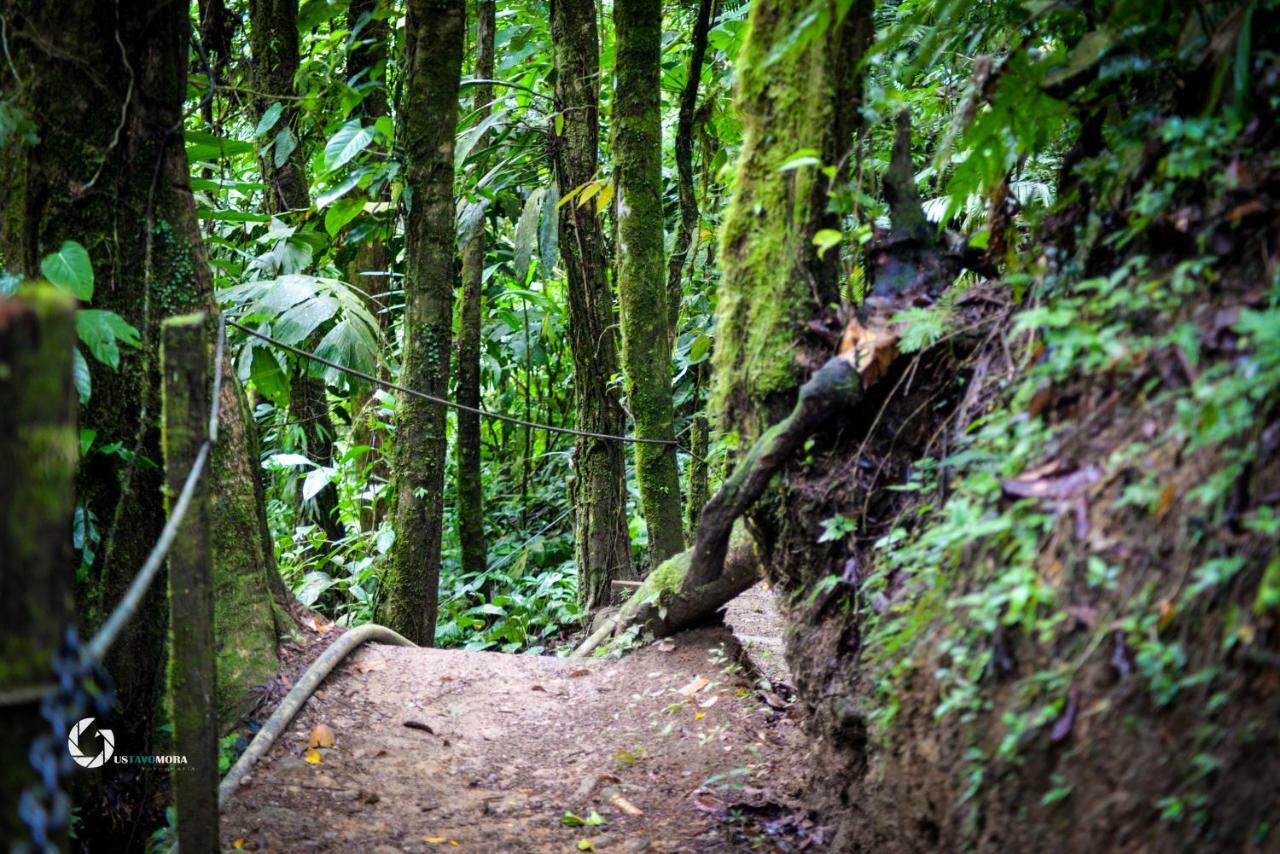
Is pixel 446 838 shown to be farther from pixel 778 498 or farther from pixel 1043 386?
pixel 1043 386

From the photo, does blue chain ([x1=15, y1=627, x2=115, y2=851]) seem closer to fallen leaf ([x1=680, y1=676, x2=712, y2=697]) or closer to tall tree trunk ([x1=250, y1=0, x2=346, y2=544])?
fallen leaf ([x1=680, y1=676, x2=712, y2=697])

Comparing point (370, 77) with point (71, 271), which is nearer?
point (71, 271)

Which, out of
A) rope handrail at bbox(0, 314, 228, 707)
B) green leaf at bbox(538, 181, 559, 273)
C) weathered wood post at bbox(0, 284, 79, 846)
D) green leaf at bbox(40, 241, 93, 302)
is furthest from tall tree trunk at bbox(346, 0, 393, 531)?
weathered wood post at bbox(0, 284, 79, 846)

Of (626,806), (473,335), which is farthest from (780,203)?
(473,335)

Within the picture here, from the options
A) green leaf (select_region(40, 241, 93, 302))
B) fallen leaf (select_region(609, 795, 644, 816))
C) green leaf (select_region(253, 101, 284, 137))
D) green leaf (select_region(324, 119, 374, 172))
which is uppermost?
green leaf (select_region(253, 101, 284, 137))

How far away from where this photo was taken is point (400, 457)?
629 cm

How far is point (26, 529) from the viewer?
1.32m

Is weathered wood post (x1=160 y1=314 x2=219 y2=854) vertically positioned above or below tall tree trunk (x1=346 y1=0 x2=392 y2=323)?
below

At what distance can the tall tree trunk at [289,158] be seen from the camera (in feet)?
26.1

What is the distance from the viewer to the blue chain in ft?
4.32

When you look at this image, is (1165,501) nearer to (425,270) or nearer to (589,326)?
(425,270)

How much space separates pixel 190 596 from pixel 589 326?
457cm

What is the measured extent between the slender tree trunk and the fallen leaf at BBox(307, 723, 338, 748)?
13.5 ft

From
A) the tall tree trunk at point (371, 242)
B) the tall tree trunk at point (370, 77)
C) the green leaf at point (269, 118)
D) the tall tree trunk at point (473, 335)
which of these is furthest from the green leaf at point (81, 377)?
the tall tree trunk at point (473, 335)
